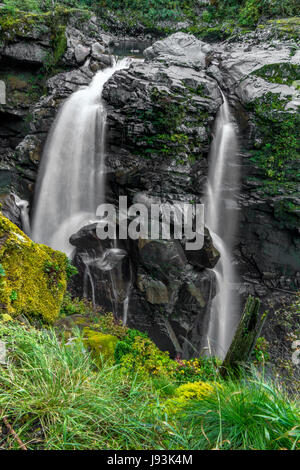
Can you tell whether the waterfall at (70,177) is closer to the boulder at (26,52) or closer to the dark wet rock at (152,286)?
the dark wet rock at (152,286)

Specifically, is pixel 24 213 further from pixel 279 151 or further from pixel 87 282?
pixel 279 151

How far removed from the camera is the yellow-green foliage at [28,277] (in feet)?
9.63

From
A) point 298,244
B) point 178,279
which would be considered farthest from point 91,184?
point 298,244

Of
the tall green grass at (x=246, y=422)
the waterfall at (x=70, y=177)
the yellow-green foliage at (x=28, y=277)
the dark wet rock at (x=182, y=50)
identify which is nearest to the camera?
the tall green grass at (x=246, y=422)

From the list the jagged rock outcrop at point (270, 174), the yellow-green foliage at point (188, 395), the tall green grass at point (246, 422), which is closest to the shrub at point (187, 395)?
the yellow-green foliage at point (188, 395)

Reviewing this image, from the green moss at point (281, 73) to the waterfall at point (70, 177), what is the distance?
6.02 meters

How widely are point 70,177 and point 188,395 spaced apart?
846cm

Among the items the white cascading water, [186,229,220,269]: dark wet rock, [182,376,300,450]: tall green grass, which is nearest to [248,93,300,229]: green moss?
[186,229,220,269]: dark wet rock

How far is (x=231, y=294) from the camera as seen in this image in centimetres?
909

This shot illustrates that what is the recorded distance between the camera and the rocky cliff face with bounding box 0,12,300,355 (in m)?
7.75

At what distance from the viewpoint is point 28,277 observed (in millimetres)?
3188

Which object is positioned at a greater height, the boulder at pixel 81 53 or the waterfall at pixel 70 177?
the boulder at pixel 81 53

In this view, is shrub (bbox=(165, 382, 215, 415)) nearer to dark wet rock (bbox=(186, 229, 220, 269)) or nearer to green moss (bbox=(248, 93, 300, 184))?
dark wet rock (bbox=(186, 229, 220, 269))
